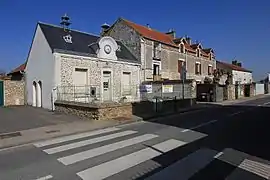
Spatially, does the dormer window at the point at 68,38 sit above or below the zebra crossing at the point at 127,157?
above

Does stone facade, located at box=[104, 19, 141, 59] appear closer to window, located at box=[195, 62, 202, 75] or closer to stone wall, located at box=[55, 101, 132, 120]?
window, located at box=[195, 62, 202, 75]

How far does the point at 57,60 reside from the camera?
20.5 metres

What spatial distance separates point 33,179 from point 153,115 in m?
12.0

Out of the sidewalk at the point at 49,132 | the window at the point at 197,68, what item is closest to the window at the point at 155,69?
the window at the point at 197,68

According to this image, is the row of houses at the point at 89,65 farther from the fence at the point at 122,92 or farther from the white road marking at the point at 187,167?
the white road marking at the point at 187,167

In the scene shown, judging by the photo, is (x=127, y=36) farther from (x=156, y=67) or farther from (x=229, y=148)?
(x=229, y=148)

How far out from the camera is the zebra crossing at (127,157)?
5816 mm

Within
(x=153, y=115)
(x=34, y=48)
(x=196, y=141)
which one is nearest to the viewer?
(x=196, y=141)

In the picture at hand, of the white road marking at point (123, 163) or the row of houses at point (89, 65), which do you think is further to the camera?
the row of houses at point (89, 65)

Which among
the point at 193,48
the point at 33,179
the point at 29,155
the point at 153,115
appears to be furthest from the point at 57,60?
the point at 193,48

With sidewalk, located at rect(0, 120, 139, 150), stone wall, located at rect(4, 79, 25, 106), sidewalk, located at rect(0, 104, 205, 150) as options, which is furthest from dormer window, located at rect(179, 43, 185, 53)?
sidewalk, located at rect(0, 120, 139, 150)

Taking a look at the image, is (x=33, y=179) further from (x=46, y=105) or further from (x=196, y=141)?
(x=46, y=105)

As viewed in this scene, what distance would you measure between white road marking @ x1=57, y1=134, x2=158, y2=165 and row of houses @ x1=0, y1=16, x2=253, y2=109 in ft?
39.4

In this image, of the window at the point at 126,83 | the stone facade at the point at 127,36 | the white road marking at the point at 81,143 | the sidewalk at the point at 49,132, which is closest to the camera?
the white road marking at the point at 81,143
